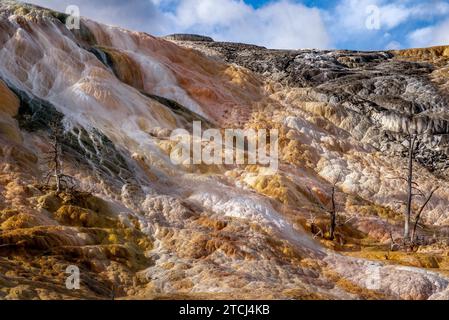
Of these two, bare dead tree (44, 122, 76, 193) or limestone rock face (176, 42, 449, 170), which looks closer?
bare dead tree (44, 122, 76, 193)

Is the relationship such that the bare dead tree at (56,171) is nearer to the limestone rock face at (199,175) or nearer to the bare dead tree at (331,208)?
the limestone rock face at (199,175)

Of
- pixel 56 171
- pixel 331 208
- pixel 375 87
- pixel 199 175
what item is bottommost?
pixel 331 208

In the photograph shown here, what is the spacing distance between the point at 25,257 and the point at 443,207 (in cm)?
2400

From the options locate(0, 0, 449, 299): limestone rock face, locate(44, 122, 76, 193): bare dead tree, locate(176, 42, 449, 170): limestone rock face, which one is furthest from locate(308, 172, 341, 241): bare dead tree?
locate(44, 122, 76, 193): bare dead tree

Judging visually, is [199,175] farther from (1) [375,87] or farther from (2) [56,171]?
(1) [375,87]

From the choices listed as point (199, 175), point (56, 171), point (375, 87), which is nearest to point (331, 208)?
point (199, 175)

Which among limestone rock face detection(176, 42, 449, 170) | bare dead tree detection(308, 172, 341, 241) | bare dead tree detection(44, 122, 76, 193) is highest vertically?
limestone rock face detection(176, 42, 449, 170)

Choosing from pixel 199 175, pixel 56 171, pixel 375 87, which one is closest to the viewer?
pixel 56 171

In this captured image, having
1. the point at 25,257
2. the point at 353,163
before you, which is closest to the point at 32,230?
the point at 25,257

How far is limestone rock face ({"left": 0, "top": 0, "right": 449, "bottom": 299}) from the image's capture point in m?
19.3

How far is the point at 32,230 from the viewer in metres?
19.1

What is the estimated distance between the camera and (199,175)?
29.1 metres

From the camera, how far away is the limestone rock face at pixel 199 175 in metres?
19.3

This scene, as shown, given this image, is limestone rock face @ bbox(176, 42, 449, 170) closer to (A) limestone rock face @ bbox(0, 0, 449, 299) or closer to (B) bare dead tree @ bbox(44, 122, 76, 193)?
(A) limestone rock face @ bbox(0, 0, 449, 299)
